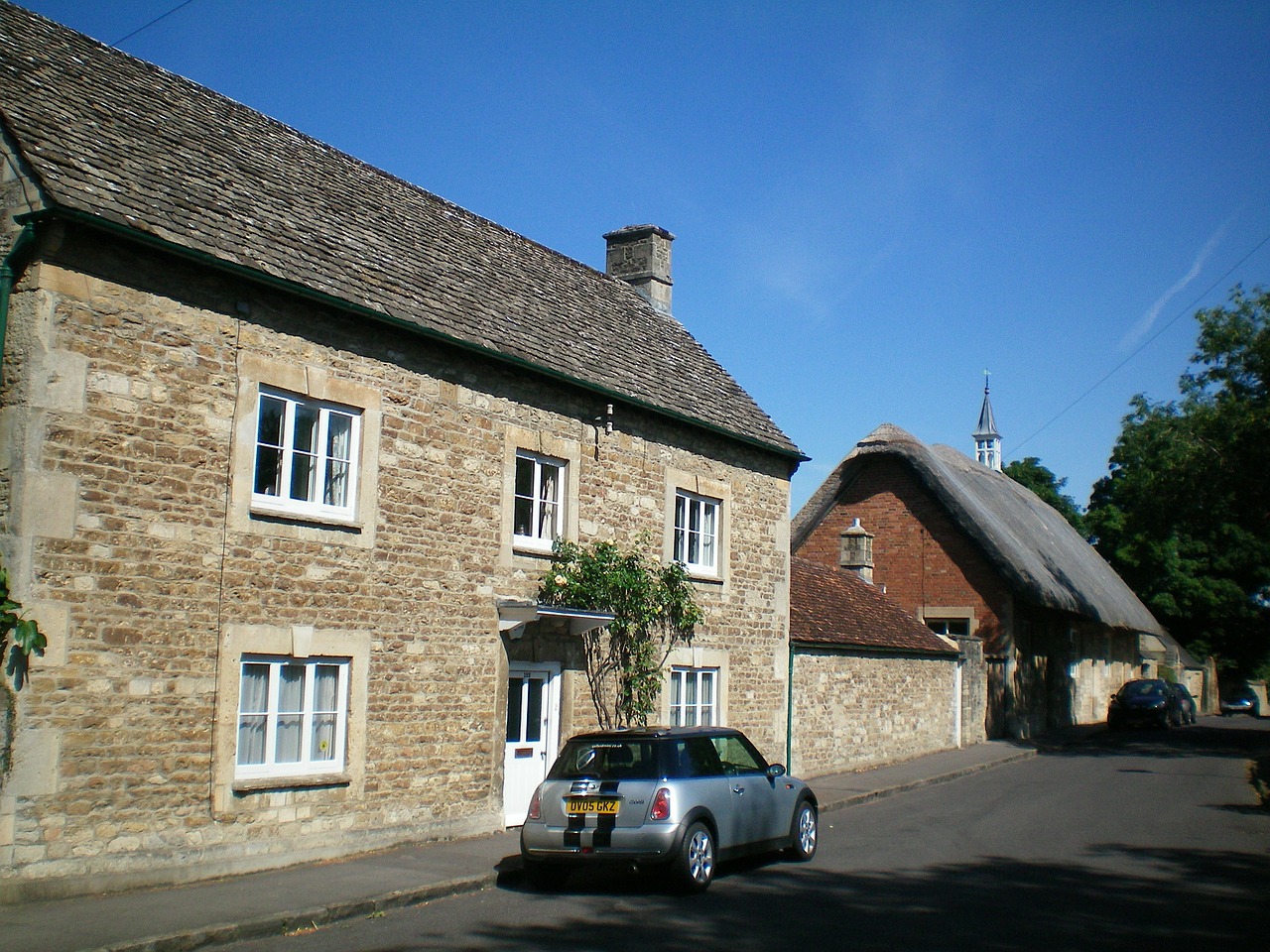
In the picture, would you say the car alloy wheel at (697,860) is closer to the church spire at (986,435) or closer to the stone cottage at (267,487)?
the stone cottage at (267,487)

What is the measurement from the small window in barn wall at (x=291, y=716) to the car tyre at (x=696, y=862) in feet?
11.9

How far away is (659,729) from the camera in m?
11.5

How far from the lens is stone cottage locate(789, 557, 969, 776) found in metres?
20.7

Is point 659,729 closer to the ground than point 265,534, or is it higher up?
closer to the ground

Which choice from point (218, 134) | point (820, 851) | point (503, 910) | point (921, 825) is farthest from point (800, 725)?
point (218, 134)

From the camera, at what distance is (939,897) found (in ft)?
33.6

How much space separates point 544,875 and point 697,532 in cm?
731

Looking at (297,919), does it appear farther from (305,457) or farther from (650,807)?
(305,457)

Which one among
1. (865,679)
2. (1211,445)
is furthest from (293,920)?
(1211,445)

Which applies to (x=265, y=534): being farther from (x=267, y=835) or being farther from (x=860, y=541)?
(x=860, y=541)

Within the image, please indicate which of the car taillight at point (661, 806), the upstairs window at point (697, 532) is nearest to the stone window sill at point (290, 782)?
the car taillight at point (661, 806)

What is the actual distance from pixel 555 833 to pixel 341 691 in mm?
2748

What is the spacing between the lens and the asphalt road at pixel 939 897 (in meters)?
8.60

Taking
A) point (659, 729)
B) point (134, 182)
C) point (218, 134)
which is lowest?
point (659, 729)
